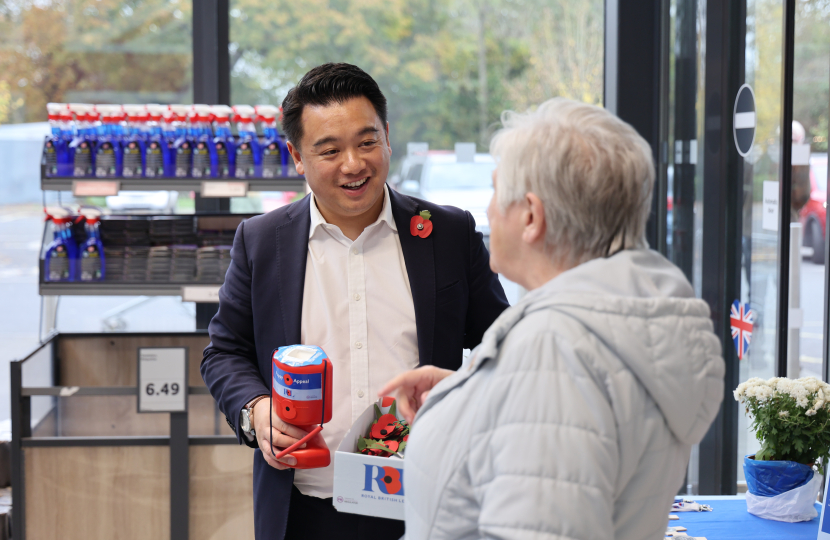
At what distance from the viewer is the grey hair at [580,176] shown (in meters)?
0.92

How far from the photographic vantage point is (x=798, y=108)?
2699mm

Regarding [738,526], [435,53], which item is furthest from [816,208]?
[435,53]

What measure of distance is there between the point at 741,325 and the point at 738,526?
4.19 feet

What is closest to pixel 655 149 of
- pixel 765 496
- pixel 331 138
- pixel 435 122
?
pixel 765 496

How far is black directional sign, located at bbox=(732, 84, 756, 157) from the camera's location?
9.36 feet

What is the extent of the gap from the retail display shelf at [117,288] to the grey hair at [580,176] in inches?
91.5

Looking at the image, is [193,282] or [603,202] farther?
[193,282]

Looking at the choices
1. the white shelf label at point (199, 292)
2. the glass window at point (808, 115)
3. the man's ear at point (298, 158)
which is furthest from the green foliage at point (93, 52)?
the glass window at point (808, 115)

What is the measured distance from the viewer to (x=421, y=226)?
66.6 inches

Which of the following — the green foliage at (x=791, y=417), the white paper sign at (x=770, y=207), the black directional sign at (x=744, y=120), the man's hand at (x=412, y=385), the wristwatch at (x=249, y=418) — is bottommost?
the green foliage at (x=791, y=417)

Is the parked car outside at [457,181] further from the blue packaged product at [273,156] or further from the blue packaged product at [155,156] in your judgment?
the blue packaged product at [155,156]

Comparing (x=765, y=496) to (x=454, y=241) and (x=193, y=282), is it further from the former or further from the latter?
(x=193, y=282)

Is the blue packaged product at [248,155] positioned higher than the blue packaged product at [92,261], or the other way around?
the blue packaged product at [248,155]

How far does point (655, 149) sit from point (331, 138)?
98.4 inches
